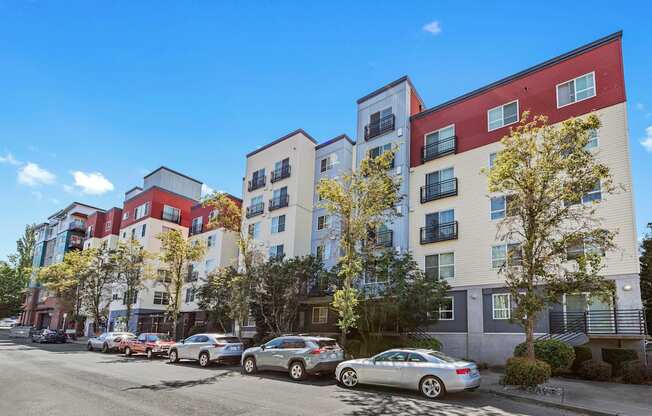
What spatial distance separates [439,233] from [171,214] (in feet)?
114

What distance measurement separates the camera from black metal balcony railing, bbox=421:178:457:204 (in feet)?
84.3

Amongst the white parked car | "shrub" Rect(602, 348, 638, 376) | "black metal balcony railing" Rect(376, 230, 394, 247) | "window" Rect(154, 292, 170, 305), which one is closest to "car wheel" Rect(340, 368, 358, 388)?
"shrub" Rect(602, 348, 638, 376)

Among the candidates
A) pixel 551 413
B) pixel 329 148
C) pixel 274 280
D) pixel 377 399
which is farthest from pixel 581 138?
pixel 329 148

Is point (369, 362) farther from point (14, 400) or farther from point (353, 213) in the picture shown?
point (14, 400)

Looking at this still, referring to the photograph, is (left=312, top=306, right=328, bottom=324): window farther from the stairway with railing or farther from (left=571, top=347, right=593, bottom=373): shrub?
(left=571, top=347, right=593, bottom=373): shrub

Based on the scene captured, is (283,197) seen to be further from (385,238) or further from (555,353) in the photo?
(555,353)

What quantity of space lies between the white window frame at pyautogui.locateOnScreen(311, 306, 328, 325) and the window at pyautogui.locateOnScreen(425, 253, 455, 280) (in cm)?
834

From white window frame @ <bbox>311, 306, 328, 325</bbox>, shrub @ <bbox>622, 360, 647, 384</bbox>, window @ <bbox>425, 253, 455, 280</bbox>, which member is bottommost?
shrub @ <bbox>622, 360, 647, 384</bbox>

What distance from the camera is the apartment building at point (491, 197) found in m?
19.4

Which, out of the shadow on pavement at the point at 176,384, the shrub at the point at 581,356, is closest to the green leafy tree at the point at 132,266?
the shadow on pavement at the point at 176,384

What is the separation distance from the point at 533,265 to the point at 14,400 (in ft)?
51.2

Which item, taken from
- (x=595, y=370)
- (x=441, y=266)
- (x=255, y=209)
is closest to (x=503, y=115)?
(x=441, y=266)

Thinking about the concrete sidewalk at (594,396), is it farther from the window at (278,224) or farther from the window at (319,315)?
the window at (278,224)

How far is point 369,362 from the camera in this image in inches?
561
